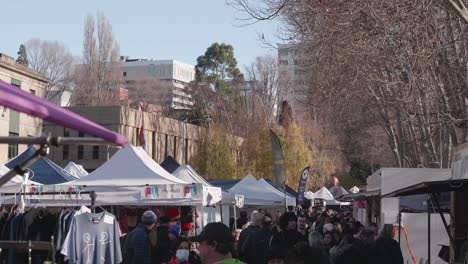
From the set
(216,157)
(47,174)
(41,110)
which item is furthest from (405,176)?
(216,157)

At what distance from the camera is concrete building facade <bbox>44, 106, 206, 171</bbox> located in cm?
6072

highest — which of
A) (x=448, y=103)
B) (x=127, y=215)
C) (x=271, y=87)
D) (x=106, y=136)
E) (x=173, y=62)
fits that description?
(x=173, y=62)

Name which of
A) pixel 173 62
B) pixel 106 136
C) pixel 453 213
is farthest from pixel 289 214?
pixel 173 62

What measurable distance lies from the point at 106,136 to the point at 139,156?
14.6m

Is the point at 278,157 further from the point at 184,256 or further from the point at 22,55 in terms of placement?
the point at 22,55

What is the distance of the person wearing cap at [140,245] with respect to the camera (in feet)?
36.4

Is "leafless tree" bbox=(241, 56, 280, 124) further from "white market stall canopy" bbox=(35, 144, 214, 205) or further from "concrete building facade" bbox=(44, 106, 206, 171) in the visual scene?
"white market stall canopy" bbox=(35, 144, 214, 205)

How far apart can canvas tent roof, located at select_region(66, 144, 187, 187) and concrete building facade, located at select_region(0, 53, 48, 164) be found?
3190 cm

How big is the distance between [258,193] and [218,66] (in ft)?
262

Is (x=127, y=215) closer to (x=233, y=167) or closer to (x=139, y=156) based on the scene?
(x=139, y=156)

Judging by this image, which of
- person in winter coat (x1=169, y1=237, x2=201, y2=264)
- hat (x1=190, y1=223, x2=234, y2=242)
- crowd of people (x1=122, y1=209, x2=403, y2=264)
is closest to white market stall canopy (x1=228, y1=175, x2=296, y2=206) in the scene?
crowd of people (x1=122, y1=209, x2=403, y2=264)

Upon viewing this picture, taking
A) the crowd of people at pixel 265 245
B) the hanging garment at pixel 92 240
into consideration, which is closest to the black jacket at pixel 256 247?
the crowd of people at pixel 265 245

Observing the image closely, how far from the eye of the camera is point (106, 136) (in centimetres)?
341

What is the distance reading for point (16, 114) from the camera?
172 ft
